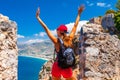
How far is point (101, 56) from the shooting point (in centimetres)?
1023

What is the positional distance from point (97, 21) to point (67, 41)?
5482cm

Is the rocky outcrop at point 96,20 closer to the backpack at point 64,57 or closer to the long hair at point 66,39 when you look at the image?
the long hair at point 66,39

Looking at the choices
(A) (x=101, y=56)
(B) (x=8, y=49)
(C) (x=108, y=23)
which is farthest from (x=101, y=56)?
(C) (x=108, y=23)

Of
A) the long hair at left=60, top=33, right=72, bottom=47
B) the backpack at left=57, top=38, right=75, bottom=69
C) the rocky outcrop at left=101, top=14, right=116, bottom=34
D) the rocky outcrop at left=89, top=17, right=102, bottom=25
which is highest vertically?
the rocky outcrop at left=89, top=17, right=102, bottom=25

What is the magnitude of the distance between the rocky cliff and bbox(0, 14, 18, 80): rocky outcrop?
3546 millimetres

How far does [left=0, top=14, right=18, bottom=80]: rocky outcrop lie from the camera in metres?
6.84

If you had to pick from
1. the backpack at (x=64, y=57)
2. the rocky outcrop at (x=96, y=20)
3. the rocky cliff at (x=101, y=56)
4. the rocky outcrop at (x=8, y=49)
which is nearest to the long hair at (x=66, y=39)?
the backpack at (x=64, y=57)

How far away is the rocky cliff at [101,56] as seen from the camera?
1012cm

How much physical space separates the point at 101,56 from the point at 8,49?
4.03 meters

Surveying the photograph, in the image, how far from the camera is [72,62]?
7.28m

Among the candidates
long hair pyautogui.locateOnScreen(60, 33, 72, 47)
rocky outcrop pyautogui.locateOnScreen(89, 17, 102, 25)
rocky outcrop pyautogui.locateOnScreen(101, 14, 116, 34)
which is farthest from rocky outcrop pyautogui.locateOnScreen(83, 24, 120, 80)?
rocky outcrop pyautogui.locateOnScreen(89, 17, 102, 25)

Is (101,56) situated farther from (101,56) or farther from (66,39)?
(66,39)

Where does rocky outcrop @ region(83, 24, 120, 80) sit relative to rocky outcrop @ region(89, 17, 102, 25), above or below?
below

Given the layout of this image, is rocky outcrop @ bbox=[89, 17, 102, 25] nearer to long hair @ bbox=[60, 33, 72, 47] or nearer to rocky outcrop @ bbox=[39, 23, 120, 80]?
rocky outcrop @ bbox=[39, 23, 120, 80]
